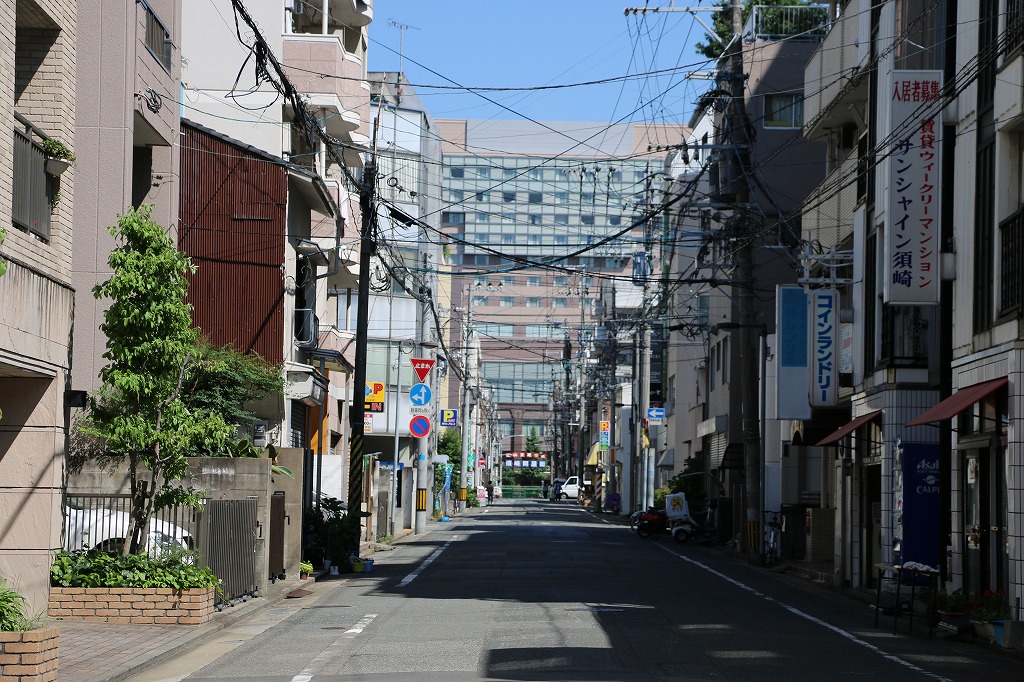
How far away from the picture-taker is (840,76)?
3027 centimetres

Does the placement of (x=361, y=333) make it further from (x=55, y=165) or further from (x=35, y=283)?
(x=35, y=283)

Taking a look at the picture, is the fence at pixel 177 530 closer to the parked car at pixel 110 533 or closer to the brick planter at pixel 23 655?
the parked car at pixel 110 533

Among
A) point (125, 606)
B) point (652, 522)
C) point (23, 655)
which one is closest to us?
point (23, 655)

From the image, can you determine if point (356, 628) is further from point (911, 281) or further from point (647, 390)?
point (647, 390)

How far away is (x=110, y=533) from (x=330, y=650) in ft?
17.7

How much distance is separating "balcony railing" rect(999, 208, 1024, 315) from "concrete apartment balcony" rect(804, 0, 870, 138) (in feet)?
31.1

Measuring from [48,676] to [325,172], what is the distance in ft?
87.3

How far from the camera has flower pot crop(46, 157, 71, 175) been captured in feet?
50.1

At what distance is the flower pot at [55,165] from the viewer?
601 inches

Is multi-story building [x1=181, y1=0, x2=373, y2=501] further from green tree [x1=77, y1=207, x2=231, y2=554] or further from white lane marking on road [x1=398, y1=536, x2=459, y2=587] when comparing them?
green tree [x1=77, y1=207, x2=231, y2=554]

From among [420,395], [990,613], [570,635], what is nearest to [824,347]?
[990,613]

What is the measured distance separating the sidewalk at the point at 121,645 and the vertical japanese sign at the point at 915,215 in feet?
37.5

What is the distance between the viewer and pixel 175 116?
928 inches

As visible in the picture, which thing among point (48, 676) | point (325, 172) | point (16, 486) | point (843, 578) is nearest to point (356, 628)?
point (16, 486)
